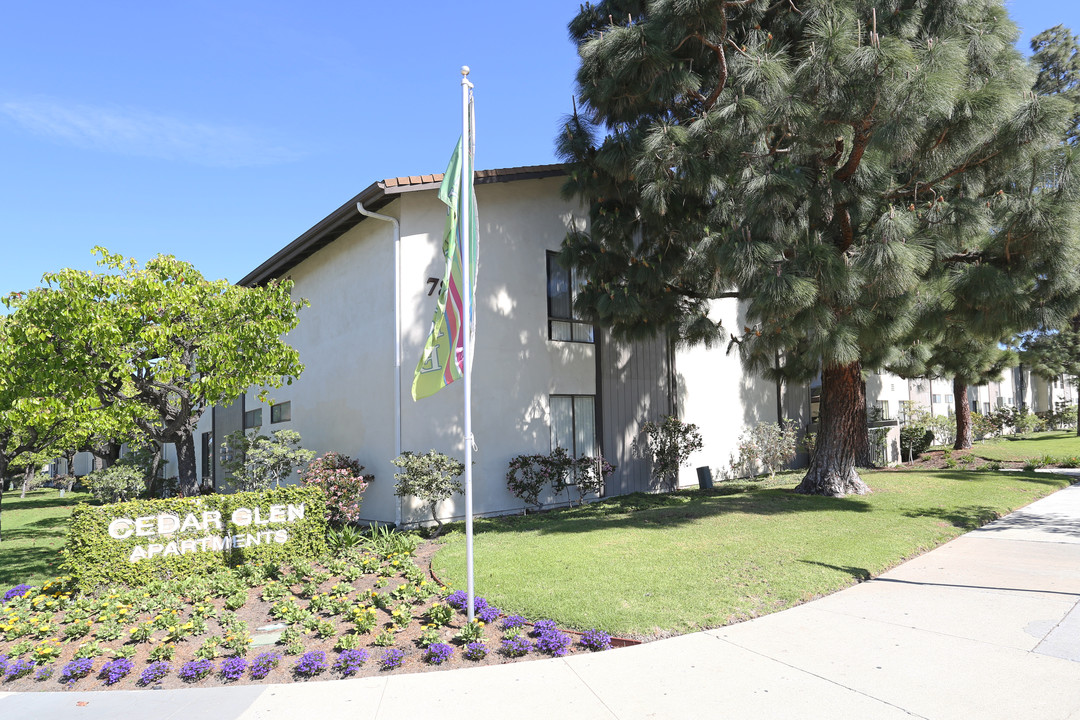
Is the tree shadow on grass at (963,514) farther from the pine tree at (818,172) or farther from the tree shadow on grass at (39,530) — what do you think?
the tree shadow on grass at (39,530)

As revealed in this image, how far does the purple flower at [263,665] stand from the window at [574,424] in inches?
321

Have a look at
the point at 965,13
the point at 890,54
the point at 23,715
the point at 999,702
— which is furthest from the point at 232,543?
the point at 965,13

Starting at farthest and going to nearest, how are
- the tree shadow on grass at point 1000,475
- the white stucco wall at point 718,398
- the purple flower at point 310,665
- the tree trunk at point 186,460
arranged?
the white stucco wall at point 718,398 < the tree shadow on grass at point 1000,475 < the tree trunk at point 186,460 < the purple flower at point 310,665

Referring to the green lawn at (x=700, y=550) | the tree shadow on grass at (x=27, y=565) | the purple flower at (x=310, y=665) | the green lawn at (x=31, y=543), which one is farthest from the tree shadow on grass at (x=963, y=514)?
the tree shadow on grass at (x=27, y=565)

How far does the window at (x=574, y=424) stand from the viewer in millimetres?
13195

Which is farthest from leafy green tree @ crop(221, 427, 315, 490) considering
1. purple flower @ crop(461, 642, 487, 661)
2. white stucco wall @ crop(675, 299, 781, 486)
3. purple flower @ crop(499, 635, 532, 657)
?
white stucco wall @ crop(675, 299, 781, 486)

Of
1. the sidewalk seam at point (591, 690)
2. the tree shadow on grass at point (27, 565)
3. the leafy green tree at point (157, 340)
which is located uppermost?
the leafy green tree at point (157, 340)

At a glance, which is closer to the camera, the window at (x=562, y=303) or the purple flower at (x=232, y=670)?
the purple flower at (x=232, y=670)

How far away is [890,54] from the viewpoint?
28.6 feet

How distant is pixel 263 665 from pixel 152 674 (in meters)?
0.90

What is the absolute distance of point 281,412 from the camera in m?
16.0

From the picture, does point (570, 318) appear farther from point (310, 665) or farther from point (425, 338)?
point (310, 665)

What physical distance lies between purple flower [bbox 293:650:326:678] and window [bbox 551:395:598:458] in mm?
8126

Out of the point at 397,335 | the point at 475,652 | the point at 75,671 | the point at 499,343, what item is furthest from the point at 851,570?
the point at 397,335
